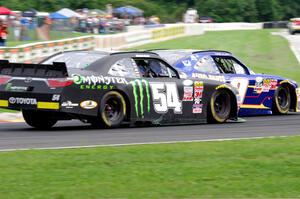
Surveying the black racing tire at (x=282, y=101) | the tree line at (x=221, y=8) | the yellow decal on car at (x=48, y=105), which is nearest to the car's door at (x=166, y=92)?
the yellow decal on car at (x=48, y=105)

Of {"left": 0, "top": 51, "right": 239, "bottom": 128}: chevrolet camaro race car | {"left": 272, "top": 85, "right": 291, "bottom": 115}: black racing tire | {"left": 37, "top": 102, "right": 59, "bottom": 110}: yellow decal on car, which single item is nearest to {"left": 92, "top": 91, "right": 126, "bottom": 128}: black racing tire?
{"left": 0, "top": 51, "right": 239, "bottom": 128}: chevrolet camaro race car

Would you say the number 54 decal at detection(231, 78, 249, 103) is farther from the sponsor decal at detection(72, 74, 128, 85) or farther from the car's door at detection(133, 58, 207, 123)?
the sponsor decal at detection(72, 74, 128, 85)

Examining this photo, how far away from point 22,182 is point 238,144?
402 centimetres

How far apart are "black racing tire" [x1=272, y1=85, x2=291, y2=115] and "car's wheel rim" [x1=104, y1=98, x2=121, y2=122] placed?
516 cm

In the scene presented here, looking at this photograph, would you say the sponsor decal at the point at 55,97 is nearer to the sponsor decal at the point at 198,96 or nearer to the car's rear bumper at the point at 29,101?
the car's rear bumper at the point at 29,101

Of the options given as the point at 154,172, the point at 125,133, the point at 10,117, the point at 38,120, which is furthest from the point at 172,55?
the point at 154,172

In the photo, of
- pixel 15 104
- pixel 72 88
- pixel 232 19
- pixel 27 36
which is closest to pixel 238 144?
pixel 72 88

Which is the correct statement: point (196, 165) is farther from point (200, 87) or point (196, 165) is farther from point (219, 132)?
point (200, 87)

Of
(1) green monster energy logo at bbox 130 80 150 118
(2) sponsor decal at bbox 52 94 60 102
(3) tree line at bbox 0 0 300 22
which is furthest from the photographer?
(3) tree line at bbox 0 0 300 22

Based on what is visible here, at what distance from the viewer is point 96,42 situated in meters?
34.1

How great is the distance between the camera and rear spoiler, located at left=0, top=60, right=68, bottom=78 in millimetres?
12516

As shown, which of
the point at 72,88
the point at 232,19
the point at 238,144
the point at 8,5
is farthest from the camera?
the point at 232,19

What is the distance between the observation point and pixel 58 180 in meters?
7.84

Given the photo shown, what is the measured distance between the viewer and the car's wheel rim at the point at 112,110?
13.3m
